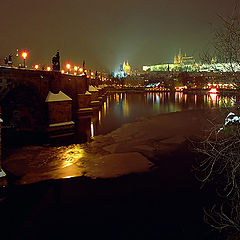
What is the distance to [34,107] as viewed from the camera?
63.0 feet

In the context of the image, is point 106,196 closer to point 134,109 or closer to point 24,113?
point 24,113

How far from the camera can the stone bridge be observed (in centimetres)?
1805

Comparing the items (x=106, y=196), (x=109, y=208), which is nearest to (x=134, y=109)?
(x=106, y=196)

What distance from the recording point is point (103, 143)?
14.6 meters

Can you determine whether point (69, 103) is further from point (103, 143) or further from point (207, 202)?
point (207, 202)

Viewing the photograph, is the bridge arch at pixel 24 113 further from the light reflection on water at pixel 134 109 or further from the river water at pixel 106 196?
the river water at pixel 106 196

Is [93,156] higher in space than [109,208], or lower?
higher

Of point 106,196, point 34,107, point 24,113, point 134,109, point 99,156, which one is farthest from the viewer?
point 134,109

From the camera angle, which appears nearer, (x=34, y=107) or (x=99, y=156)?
(x=99, y=156)

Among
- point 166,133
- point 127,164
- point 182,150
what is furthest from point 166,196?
point 166,133

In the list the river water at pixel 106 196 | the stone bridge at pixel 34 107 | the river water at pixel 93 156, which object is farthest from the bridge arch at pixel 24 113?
the river water at pixel 106 196

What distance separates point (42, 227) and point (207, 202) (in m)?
4.93

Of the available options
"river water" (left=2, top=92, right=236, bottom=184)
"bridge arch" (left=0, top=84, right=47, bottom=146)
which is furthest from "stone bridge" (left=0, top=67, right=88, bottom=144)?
"river water" (left=2, top=92, right=236, bottom=184)

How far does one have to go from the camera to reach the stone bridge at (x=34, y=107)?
1805 centimetres
